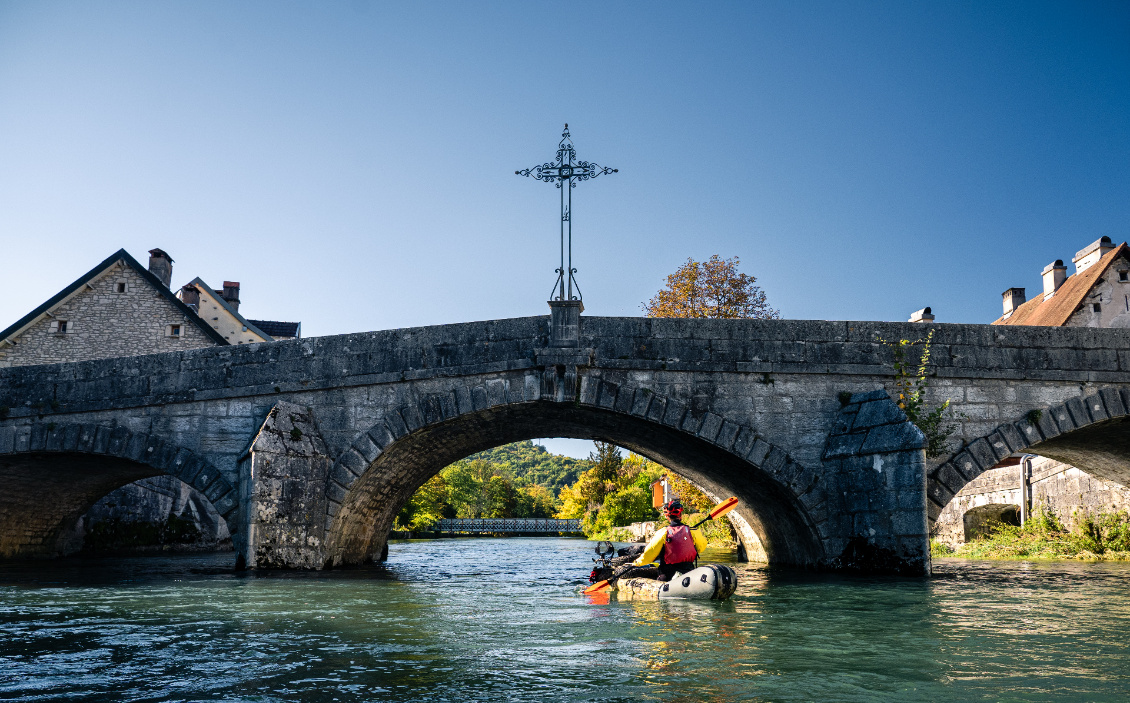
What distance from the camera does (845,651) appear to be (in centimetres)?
529

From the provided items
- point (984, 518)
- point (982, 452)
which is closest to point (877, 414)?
point (982, 452)

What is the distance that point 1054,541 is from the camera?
16812 mm

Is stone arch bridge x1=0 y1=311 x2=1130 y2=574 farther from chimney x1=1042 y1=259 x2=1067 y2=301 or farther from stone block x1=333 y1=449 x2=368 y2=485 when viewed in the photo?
chimney x1=1042 y1=259 x2=1067 y2=301

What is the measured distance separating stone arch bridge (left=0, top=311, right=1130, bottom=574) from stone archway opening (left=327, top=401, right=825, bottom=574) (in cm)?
9

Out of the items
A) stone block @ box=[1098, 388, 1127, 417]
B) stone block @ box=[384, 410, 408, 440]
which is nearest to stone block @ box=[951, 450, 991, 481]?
stone block @ box=[1098, 388, 1127, 417]

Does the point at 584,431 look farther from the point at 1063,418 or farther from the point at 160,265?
the point at 160,265

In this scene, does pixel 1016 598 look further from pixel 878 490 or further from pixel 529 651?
pixel 529 651

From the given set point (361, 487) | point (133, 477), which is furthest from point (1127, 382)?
point (133, 477)

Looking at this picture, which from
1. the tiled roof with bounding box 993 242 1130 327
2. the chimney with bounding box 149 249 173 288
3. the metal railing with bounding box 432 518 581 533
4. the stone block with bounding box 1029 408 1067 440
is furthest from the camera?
the metal railing with bounding box 432 518 581 533

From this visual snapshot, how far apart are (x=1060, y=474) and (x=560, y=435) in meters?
10.7

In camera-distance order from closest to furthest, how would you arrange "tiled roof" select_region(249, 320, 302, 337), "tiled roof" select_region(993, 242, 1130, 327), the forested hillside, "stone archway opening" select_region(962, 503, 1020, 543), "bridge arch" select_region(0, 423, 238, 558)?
"bridge arch" select_region(0, 423, 238, 558)
"stone archway opening" select_region(962, 503, 1020, 543)
"tiled roof" select_region(993, 242, 1130, 327)
"tiled roof" select_region(249, 320, 302, 337)
the forested hillside

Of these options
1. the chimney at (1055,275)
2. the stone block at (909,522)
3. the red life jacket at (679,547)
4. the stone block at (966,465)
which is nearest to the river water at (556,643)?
the stone block at (909,522)

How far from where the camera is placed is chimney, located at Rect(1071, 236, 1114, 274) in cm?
2242

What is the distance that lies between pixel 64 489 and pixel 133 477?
4.43ft
